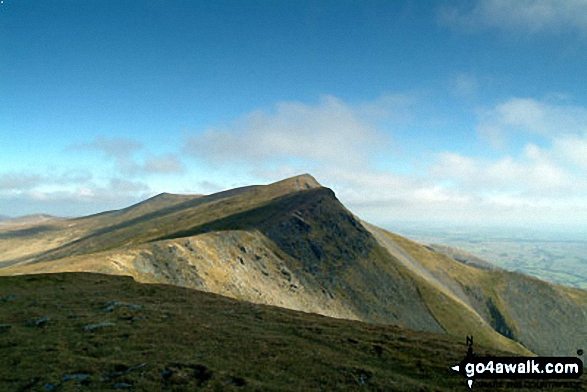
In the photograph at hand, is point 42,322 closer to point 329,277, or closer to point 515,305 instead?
point 329,277

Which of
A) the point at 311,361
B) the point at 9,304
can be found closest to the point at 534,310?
the point at 311,361

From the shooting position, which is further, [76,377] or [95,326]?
[95,326]

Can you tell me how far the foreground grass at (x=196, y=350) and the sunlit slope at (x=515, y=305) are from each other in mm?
123067

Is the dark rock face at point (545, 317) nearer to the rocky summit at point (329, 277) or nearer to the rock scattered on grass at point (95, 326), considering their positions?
the rocky summit at point (329, 277)

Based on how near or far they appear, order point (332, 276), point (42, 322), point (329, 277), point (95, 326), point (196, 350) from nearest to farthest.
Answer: point (196, 350) → point (95, 326) → point (42, 322) → point (329, 277) → point (332, 276)

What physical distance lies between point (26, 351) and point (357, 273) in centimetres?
12793

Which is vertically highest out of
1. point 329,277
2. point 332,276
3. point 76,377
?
point 76,377

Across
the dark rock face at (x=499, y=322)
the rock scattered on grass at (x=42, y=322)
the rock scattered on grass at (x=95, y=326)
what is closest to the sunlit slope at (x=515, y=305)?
the dark rock face at (x=499, y=322)

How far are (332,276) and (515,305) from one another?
122800mm

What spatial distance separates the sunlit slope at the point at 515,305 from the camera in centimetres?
16025

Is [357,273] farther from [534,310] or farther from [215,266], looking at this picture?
[534,310]

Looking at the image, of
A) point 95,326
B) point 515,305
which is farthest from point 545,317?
point 95,326

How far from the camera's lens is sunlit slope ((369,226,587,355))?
16025 centimetres

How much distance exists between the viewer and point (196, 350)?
88.9ft
